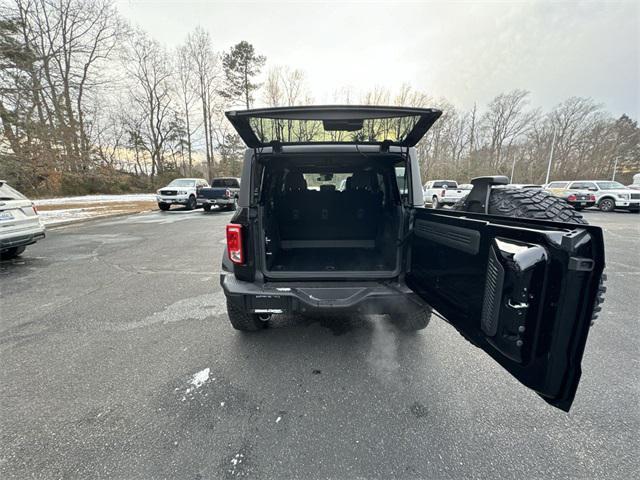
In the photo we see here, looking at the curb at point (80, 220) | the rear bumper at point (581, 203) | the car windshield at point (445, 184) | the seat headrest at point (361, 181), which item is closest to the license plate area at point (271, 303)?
the seat headrest at point (361, 181)

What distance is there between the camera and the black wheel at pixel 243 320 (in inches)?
100.0

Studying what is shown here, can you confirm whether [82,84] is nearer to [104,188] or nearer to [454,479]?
[104,188]

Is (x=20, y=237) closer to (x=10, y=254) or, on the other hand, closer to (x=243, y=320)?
(x=10, y=254)

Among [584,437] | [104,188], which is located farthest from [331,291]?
[104,188]

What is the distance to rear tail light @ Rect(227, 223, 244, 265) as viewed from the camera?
7.06 ft

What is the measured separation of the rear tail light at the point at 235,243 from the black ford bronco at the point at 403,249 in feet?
0.04

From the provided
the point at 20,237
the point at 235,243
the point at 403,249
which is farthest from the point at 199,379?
the point at 20,237

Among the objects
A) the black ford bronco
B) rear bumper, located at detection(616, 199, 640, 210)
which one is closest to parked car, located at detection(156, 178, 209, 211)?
the black ford bronco

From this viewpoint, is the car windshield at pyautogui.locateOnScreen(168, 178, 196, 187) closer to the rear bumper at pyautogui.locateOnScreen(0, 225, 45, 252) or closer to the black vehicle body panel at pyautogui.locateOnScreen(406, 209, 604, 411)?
the rear bumper at pyautogui.locateOnScreen(0, 225, 45, 252)

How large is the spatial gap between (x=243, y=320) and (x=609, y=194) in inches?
813

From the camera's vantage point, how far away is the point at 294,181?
11.6ft

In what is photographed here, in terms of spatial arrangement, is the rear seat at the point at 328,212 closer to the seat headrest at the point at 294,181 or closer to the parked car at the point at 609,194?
the seat headrest at the point at 294,181

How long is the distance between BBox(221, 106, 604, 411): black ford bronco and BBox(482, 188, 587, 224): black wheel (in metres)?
0.01

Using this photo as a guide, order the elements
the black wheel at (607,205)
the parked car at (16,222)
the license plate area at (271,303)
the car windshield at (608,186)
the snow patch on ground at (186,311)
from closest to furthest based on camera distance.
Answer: the license plate area at (271,303)
the snow patch on ground at (186,311)
the parked car at (16,222)
the black wheel at (607,205)
the car windshield at (608,186)
